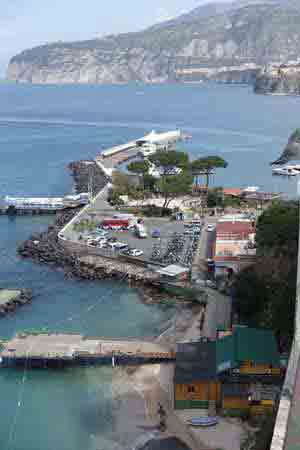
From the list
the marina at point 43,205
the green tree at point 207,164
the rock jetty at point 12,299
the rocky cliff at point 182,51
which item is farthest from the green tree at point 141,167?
the rocky cliff at point 182,51

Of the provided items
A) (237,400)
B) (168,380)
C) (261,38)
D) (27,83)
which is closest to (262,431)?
(237,400)

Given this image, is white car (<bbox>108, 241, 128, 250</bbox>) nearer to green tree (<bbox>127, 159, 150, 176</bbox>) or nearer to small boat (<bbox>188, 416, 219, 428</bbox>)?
green tree (<bbox>127, 159, 150, 176</bbox>)

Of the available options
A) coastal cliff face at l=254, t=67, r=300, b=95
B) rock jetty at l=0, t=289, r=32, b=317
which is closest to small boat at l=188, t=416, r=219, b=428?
rock jetty at l=0, t=289, r=32, b=317

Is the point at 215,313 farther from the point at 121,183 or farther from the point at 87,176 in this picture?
the point at 87,176

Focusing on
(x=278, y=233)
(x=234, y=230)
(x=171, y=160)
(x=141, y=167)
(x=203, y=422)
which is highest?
(x=171, y=160)

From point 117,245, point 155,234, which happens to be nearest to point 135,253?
point 117,245

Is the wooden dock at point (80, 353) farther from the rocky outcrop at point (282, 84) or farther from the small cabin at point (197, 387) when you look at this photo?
the rocky outcrop at point (282, 84)
